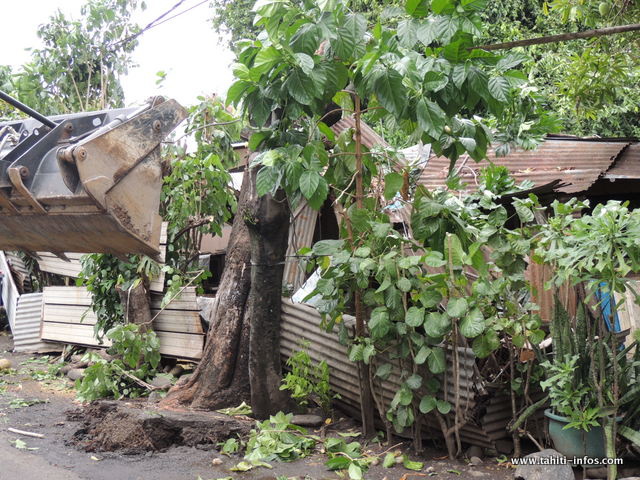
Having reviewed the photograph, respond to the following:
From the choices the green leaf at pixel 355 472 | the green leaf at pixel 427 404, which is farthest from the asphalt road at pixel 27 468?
the green leaf at pixel 427 404

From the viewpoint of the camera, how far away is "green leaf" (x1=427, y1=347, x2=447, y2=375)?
4691 mm

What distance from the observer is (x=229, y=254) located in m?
6.70

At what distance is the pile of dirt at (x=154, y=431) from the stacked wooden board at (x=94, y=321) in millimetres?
1981

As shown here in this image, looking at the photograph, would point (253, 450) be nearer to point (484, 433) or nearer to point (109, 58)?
point (484, 433)

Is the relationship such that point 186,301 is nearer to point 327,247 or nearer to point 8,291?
point 327,247

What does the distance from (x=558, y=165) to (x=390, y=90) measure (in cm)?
512

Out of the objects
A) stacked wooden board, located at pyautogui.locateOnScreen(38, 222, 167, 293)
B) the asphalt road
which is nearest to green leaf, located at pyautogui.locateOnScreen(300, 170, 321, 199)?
the asphalt road

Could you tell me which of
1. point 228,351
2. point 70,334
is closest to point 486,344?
point 228,351

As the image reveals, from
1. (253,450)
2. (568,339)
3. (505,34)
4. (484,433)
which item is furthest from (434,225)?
(505,34)

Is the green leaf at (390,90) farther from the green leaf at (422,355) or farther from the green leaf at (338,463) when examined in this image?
the green leaf at (338,463)

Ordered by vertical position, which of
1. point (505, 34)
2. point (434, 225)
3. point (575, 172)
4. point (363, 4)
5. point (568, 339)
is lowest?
point (568, 339)

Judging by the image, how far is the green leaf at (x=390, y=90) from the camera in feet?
13.4

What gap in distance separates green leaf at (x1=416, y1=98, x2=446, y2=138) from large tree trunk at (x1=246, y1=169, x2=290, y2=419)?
194 cm

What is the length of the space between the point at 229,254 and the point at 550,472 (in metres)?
3.72
